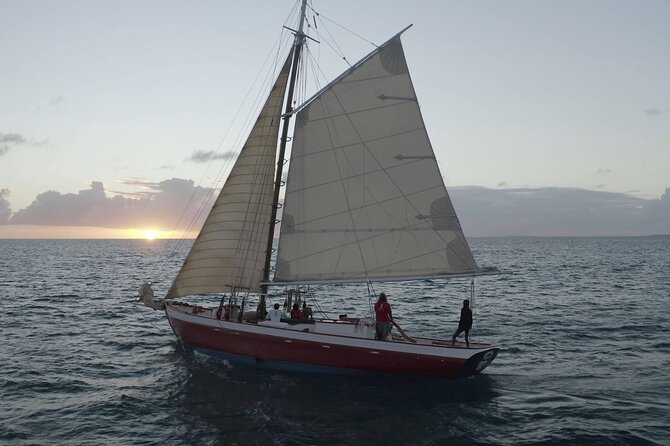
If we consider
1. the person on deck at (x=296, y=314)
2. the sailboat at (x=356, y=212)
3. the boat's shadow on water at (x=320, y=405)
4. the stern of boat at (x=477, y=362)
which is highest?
the sailboat at (x=356, y=212)

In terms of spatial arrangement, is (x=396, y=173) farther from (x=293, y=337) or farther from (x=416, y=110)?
(x=293, y=337)

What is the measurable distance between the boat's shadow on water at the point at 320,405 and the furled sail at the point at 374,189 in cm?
426

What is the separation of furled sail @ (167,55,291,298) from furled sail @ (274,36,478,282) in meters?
1.89

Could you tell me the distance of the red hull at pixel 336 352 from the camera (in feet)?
64.3

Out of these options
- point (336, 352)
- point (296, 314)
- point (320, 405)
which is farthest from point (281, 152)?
point (320, 405)

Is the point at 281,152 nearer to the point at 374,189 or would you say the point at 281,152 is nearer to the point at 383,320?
the point at 374,189

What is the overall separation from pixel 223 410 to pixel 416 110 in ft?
44.2

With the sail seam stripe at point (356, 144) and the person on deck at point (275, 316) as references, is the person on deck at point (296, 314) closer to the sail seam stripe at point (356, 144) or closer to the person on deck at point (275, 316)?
the person on deck at point (275, 316)

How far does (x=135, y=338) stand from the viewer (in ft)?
95.6

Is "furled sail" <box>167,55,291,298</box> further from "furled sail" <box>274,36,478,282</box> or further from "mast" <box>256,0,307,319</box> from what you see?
"furled sail" <box>274,36,478,282</box>

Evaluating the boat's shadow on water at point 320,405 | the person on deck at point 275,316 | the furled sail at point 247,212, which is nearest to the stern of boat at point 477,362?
the boat's shadow on water at point 320,405

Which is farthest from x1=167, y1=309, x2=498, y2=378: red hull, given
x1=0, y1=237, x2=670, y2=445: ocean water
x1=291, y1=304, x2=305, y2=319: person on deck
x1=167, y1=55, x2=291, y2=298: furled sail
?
x1=167, y1=55, x2=291, y2=298: furled sail

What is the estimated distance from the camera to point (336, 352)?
20.5 metres

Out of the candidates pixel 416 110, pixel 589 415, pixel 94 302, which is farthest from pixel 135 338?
pixel 589 415
